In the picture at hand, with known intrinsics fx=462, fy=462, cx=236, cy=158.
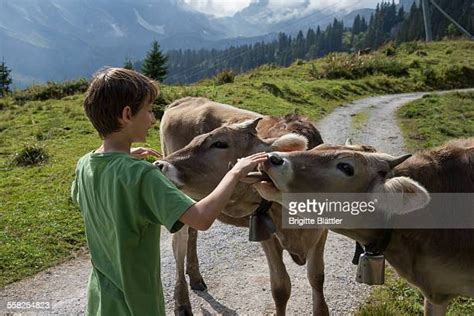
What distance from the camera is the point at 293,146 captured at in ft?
12.6

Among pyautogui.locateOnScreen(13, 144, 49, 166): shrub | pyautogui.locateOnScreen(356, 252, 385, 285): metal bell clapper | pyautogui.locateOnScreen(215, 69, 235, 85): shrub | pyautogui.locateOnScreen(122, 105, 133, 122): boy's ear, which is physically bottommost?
pyautogui.locateOnScreen(356, 252, 385, 285): metal bell clapper

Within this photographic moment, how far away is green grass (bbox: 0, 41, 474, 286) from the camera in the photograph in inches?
277

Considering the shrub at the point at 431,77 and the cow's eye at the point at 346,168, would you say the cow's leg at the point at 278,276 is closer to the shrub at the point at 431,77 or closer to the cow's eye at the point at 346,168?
the cow's eye at the point at 346,168

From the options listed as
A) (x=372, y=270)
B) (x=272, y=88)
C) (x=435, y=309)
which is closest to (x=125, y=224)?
(x=372, y=270)

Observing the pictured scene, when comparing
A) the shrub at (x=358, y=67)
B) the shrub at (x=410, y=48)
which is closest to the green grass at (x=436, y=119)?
the shrub at (x=358, y=67)

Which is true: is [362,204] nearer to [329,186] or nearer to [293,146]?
[329,186]

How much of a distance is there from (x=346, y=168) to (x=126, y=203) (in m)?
1.59

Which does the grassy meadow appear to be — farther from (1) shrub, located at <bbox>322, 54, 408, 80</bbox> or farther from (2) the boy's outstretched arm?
(2) the boy's outstretched arm

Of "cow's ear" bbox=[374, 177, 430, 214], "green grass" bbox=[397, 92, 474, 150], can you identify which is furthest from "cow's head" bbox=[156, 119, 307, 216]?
"green grass" bbox=[397, 92, 474, 150]

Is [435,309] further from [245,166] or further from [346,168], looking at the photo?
[245,166]

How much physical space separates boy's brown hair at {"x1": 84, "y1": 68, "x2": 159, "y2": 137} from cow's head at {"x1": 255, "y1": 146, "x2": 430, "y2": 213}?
1.06 metres

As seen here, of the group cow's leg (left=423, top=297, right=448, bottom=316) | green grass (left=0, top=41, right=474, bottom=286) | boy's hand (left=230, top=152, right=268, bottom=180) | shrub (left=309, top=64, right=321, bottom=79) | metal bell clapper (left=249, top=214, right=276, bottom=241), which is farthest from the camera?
shrub (left=309, top=64, right=321, bottom=79)

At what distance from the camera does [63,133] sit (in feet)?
47.6

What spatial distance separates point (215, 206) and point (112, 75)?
858 millimetres
